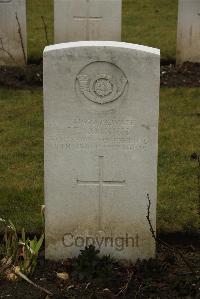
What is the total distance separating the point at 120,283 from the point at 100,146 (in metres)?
0.81

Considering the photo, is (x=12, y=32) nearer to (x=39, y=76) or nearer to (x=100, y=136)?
(x=39, y=76)

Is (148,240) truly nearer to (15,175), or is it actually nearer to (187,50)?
(15,175)

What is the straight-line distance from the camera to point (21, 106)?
852 centimetres

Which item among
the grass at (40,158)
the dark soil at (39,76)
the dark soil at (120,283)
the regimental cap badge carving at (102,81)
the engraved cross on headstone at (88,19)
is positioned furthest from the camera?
the engraved cross on headstone at (88,19)

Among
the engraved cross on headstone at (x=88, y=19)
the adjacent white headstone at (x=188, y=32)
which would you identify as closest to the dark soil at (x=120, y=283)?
the adjacent white headstone at (x=188, y=32)

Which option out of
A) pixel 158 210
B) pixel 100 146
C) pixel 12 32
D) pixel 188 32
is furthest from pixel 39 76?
pixel 100 146

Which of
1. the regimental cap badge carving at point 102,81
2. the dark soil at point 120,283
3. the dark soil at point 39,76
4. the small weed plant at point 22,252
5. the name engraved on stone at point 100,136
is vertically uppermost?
the regimental cap badge carving at point 102,81

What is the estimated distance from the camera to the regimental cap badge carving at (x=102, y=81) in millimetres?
4488

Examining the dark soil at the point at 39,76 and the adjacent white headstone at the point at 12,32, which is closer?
the dark soil at the point at 39,76

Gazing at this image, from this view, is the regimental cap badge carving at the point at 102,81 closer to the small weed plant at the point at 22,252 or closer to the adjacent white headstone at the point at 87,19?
the small weed plant at the point at 22,252

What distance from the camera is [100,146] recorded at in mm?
4586

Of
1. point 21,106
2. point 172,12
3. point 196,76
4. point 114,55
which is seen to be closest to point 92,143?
point 114,55

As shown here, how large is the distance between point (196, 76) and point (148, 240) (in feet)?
17.0

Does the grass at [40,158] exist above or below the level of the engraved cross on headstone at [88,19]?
below
